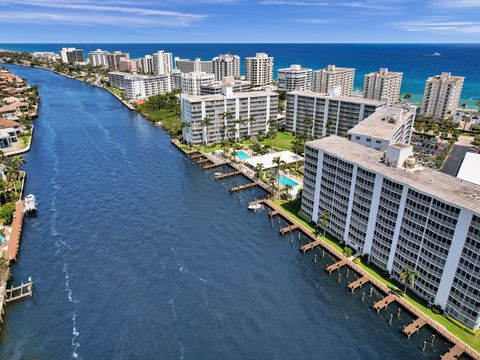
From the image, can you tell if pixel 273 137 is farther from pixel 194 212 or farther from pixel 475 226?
pixel 475 226

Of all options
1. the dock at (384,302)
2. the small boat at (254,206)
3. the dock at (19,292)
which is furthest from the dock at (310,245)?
the dock at (19,292)

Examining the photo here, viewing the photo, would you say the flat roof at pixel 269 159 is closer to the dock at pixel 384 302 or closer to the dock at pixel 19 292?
the dock at pixel 384 302

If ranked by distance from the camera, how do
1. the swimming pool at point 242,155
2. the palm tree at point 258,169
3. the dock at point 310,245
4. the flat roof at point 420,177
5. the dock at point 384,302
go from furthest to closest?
the swimming pool at point 242,155 → the palm tree at point 258,169 → the dock at point 310,245 → the dock at point 384,302 → the flat roof at point 420,177

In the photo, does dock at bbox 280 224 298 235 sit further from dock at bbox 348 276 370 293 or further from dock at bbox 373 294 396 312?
dock at bbox 373 294 396 312

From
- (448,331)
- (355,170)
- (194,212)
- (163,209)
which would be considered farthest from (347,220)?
(163,209)

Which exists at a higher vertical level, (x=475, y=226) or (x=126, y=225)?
(x=475, y=226)

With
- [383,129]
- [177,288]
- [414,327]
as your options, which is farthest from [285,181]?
[414,327]

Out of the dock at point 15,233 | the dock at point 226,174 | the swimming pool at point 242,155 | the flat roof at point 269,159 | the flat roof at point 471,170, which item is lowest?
the dock at point 15,233
